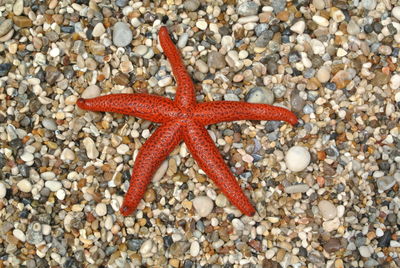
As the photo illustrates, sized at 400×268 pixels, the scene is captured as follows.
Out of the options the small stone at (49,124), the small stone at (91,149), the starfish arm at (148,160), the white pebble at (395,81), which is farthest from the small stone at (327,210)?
the small stone at (49,124)

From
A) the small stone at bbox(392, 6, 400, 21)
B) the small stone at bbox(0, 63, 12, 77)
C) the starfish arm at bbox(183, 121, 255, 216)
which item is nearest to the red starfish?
the starfish arm at bbox(183, 121, 255, 216)

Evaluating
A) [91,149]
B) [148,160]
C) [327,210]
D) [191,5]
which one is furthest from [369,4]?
[91,149]

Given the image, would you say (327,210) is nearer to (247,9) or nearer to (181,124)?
(181,124)

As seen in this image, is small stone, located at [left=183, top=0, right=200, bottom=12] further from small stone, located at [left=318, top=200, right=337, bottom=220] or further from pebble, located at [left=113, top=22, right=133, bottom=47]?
small stone, located at [left=318, top=200, right=337, bottom=220]

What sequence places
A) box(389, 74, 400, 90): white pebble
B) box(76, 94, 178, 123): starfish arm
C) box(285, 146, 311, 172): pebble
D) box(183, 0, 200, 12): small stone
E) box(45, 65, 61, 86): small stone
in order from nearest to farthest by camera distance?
box(76, 94, 178, 123): starfish arm
box(285, 146, 311, 172): pebble
box(45, 65, 61, 86): small stone
box(389, 74, 400, 90): white pebble
box(183, 0, 200, 12): small stone

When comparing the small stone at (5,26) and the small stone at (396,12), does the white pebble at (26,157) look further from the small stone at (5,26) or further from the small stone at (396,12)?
the small stone at (396,12)
